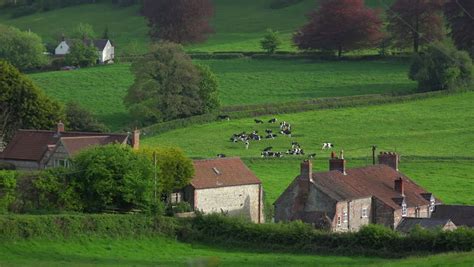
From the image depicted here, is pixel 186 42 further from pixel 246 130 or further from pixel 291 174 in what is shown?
pixel 291 174

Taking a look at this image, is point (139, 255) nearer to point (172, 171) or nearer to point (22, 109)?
point (172, 171)

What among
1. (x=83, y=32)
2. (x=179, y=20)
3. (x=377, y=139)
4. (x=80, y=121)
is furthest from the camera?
(x=83, y=32)

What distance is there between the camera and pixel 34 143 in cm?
7569

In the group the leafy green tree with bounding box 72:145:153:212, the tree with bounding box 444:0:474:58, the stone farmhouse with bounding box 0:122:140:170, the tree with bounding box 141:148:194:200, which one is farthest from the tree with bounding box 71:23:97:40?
the leafy green tree with bounding box 72:145:153:212

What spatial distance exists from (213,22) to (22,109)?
66190 mm

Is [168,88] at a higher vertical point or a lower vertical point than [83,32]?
lower

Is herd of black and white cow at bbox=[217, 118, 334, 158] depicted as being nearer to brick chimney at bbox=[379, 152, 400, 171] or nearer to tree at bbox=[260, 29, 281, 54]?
brick chimney at bbox=[379, 152, 400, 171]

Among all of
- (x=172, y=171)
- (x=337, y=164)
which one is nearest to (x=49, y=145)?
(x=172, y=171)

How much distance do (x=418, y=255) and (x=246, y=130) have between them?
1662 inches

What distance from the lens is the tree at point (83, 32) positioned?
5497 inches

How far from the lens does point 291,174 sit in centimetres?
7619

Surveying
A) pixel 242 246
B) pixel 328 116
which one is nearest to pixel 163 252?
pixel 242 246

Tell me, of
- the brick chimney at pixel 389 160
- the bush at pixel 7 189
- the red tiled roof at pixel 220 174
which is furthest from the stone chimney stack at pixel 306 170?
the bush at pixel 7 189

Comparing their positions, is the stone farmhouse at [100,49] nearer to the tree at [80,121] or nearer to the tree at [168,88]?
the tree at [168,88]
